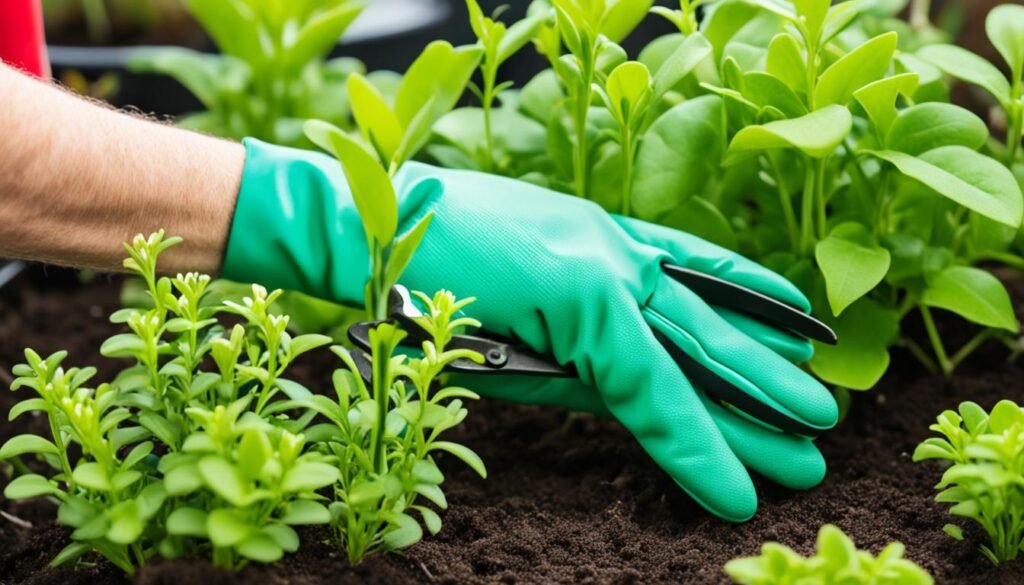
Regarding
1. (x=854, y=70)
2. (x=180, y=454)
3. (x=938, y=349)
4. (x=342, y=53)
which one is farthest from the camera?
(x=342, y=53)

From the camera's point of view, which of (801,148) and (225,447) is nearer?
(225,447)

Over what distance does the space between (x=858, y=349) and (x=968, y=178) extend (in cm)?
21

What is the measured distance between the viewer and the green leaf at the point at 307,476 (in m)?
0.83

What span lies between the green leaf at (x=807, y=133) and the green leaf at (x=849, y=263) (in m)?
0.12

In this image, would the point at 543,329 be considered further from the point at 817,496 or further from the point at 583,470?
the point at 817,496

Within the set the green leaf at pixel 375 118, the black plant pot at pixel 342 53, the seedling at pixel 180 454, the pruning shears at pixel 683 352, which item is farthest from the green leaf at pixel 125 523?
Answer: the black plant pot at pixel 342 53

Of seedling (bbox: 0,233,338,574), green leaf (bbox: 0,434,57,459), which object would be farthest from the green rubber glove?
green leaf (bbox: 0,434,57,459)

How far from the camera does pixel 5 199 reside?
110cm

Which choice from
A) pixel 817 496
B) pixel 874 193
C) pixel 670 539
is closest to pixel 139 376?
pixel 670 539

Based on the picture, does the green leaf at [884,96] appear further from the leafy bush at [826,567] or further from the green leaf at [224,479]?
the green leaf at [224,479]

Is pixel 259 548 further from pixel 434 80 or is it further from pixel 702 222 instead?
pixel 702 222

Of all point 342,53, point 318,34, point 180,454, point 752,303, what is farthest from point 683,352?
point 342,53

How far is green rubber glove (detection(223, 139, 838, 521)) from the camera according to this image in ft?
3.76

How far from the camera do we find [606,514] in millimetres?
1143
